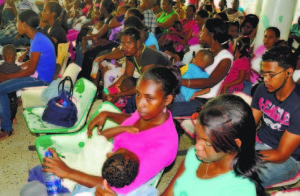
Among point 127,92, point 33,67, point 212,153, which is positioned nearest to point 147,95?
point 212,153

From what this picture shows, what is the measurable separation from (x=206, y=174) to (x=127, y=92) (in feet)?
6.37

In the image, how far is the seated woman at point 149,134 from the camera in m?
1.77

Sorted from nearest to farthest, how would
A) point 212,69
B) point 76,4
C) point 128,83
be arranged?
point 212,69 < point 128,83 < point 76,4

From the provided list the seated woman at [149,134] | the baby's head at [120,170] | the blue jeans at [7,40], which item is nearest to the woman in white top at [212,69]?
the seated woman at [149,134]

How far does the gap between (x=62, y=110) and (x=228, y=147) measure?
1.83 metres

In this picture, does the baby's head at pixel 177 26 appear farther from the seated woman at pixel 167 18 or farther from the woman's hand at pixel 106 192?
the woman's hand at pixel 106 192

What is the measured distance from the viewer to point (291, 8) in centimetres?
513

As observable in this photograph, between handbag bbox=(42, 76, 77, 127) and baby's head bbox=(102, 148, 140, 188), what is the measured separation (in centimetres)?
116

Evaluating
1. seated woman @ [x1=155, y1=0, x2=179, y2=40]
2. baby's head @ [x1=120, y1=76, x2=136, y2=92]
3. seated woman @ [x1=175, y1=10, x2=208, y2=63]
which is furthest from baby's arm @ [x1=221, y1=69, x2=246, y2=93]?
seated woman @ [x1=155, y1=0, x2=179, y2=40]

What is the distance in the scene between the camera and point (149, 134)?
192 cm

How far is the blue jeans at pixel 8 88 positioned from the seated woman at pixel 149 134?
188cm

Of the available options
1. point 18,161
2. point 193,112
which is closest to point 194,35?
point 193,112

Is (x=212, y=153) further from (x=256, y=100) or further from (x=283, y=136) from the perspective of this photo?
(x=256, y=100)

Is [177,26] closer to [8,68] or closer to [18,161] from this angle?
[8,68]
